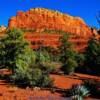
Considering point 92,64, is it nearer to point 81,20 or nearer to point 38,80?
point 38,80

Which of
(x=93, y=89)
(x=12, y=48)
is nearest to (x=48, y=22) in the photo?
(x=12, y=48)

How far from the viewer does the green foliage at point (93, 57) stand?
52.8 meters

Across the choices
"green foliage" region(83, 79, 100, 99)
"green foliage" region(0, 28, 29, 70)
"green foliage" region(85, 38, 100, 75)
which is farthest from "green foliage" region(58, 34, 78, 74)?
"green foliage" region(83, 79, 100, 99)

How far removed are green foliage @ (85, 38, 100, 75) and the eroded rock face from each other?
92014 mm

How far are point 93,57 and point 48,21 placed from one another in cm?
10055

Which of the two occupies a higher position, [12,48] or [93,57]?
[12,48]

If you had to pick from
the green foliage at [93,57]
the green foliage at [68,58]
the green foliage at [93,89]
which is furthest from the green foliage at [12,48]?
the green foliage at [93,57]

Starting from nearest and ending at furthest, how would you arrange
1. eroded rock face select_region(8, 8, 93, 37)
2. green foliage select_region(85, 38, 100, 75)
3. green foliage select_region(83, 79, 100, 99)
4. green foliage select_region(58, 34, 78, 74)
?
green foliage select_region(83, 79, 100, 99)
green foliage select_region(58, 34, 78, 74)
green foliage select_region(85, 38, 100, 75)
eroded rock face select_region(8, 8, 93, 37)

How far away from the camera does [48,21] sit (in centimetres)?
15350

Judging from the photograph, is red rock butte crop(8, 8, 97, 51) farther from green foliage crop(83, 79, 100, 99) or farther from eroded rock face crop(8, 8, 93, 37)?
green foliage crop(83, 79, 100, 99)

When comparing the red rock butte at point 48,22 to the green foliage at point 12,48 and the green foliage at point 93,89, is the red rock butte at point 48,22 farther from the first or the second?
the green foliage at point 93,89

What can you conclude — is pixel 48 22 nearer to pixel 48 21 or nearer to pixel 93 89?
pixel 48 21

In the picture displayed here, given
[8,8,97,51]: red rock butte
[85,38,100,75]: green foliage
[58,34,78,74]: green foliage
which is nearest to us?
[58,34,78,74]: green foliage

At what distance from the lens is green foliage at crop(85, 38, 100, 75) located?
173 ft
